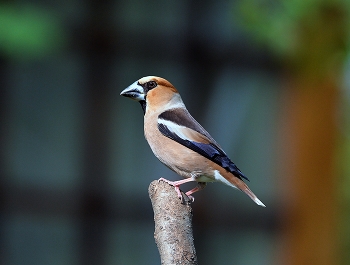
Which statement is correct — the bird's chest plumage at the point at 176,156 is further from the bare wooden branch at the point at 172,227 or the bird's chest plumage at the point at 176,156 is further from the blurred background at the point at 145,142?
the blurred background at the point at 145,142

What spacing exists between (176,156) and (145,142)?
3948 millimetres

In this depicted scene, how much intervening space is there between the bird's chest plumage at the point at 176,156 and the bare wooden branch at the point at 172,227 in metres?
0.74

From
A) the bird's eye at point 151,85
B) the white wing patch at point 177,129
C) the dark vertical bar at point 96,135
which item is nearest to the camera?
the white wing patch at point 177,129

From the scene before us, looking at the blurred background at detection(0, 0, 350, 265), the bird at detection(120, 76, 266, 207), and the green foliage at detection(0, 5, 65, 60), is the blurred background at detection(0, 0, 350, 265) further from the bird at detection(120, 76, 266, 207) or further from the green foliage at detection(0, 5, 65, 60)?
the bird at detection(120, 76, 266, 207)

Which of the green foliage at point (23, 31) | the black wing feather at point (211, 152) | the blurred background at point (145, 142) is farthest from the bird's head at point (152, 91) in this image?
the blurred background at point (145, 142)

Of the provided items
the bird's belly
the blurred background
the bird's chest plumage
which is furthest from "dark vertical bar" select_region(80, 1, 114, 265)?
the bird's belly

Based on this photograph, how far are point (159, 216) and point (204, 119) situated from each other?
518 cm

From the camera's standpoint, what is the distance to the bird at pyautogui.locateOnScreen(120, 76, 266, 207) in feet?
11.5

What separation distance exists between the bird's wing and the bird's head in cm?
14

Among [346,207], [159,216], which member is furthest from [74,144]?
[159,216]

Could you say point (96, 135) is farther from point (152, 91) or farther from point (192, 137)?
point (192, 137)

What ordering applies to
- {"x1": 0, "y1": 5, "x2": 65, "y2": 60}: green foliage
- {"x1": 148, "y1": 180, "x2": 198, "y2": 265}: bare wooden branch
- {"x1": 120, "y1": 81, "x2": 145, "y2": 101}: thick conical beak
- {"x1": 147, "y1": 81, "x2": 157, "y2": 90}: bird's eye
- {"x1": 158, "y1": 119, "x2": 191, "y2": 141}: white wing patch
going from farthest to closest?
{"x1": 0, "y1": 5, "x2": 65, "y2": 60}: green foliage → {"x1": 147, "y1": 81, "x2": 157, "y2": 90}: bird's eye → {"x1": 120, "y1": 81, "x2": 145, "y2": 101}: thick conical beak → {"x1": 158, "y1": 119, "x2": 191, "y2": 141}: white wing patch → {"x1": 148, "y1": 180, "x2": 198, "y2": 265}: bare wooden branch

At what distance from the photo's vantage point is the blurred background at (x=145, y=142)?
23.4ft

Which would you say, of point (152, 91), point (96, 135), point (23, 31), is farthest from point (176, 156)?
point (96, 135)
